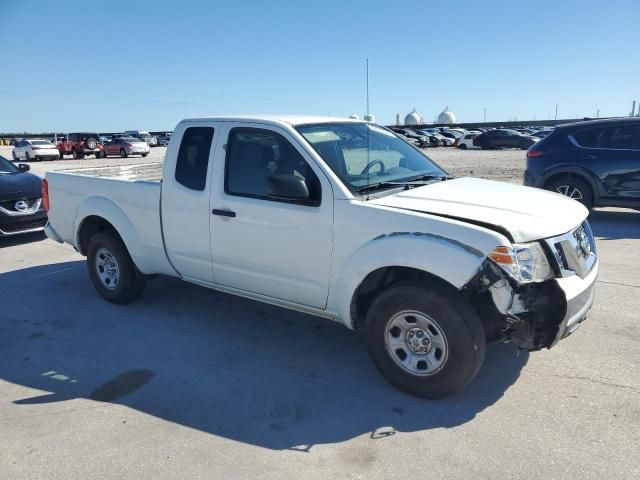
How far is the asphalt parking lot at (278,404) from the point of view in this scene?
2799 mm

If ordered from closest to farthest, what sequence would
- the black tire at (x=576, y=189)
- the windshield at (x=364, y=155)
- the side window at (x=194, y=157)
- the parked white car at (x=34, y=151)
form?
the windshield at (x=364, y=155), the side window at (x=194, y=157), the black tire at (x=576, y=189), the parked white car at (x=34, y=151)

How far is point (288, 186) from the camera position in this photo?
→ 11.7 feet

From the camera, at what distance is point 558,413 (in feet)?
10.5

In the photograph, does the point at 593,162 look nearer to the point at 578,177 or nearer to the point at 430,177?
the point at 578,177

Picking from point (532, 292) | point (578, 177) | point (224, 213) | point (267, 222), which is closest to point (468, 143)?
point (578, 177)

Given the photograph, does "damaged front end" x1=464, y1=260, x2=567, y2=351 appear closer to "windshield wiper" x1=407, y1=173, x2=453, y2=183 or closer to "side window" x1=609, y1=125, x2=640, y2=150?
"windshield wiper" x1=407, y1=173, x2=453, y2=183

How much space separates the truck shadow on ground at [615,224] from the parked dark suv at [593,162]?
377 mm

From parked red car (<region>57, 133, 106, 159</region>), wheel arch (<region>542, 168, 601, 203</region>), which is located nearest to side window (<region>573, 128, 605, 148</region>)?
wheel arch (<region>542, 168, 601, 203</region>)

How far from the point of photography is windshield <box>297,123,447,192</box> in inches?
152

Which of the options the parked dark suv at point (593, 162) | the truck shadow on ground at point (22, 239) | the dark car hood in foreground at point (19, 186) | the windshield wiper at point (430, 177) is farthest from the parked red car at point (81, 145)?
the windshield wiper at point (430, 177)

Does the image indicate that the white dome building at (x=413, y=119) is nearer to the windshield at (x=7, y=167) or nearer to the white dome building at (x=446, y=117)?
the white dome building at (x=446, y=117)

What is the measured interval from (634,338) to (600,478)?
204 cm

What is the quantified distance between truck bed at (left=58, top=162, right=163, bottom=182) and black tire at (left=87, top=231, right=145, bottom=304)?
0.90 m

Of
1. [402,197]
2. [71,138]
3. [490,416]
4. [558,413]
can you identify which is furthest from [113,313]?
[71,138]
